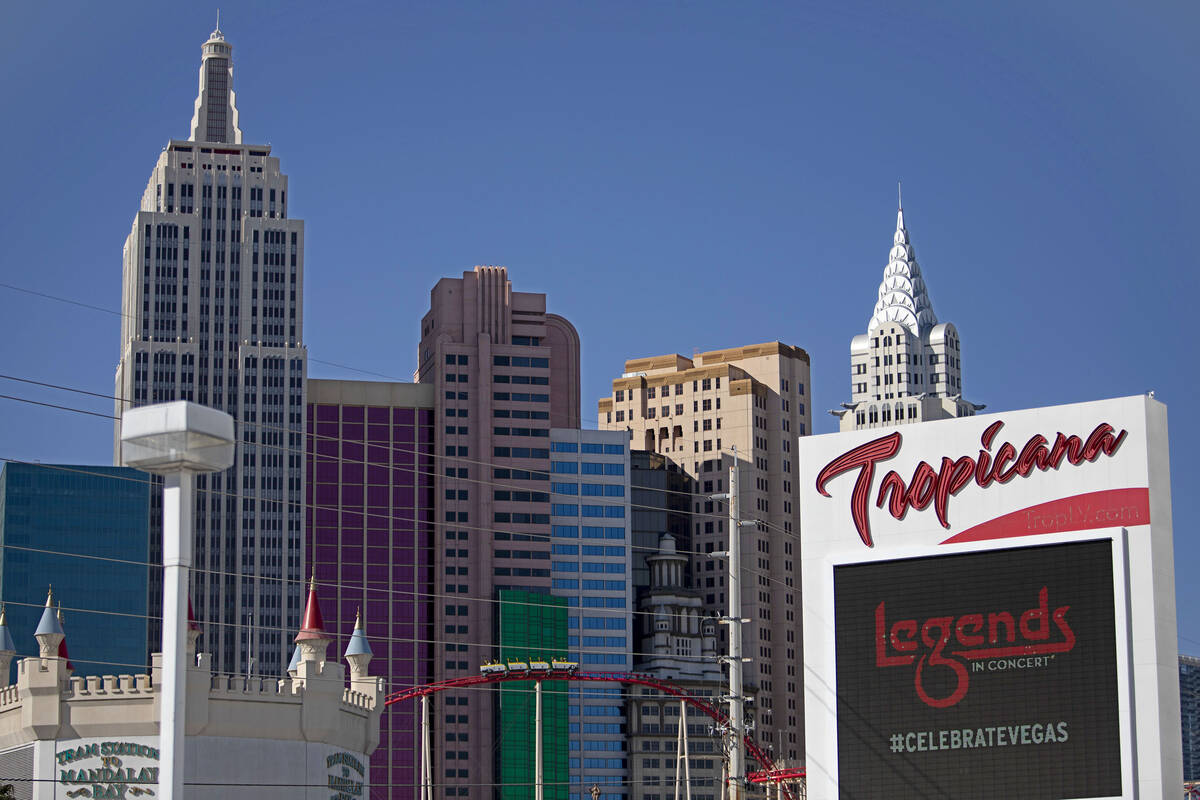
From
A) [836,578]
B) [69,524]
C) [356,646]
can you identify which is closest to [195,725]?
[356,646]

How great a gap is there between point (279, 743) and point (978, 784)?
28.5 metres

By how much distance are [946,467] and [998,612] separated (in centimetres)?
651

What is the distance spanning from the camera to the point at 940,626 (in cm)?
7000

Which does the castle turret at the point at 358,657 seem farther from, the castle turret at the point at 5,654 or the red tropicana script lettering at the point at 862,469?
the red tropicana script lettering at the point at 862,469

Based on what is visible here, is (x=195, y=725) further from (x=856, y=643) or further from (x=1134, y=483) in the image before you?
(x=1134, y=483)

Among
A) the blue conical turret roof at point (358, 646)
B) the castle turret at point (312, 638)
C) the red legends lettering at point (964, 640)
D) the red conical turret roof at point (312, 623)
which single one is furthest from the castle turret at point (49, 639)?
the red legends lettering at point (964, 640)

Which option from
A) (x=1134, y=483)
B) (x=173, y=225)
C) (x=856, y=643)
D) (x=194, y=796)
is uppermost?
(x=173, y=225)

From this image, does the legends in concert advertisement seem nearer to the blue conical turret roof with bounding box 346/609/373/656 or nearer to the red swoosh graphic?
the red swoosh graphic

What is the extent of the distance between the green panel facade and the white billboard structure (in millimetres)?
117128

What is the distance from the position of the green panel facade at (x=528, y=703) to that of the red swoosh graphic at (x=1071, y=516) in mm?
120395

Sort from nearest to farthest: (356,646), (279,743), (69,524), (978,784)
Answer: (978,784), (279,743), (356,646), (69,524)

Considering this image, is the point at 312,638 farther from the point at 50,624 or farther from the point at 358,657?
the point at 50,624

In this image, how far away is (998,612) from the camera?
69000 millimetres

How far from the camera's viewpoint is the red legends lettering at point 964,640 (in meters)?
67.9
